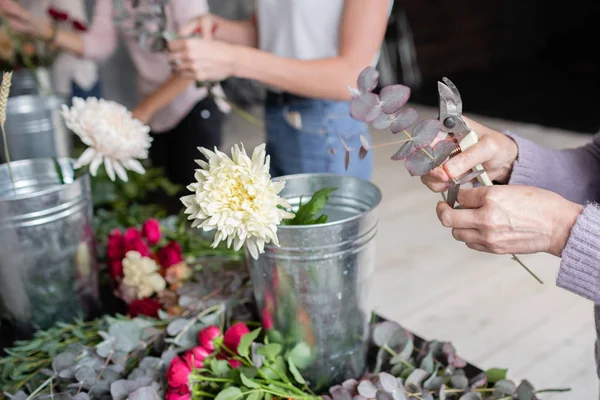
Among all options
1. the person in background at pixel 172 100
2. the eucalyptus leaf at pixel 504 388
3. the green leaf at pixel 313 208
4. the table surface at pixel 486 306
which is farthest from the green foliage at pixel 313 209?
the table surface at pixel 486 306

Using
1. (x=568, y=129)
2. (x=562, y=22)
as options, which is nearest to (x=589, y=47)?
(x=562, y=22)

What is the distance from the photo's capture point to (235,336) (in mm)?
800

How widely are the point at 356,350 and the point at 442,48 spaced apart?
20.1 feet

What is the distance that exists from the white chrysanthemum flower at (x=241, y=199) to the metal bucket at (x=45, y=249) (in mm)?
340

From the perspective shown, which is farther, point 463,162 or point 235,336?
point 235,336

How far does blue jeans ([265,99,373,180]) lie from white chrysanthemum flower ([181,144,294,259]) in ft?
2.22

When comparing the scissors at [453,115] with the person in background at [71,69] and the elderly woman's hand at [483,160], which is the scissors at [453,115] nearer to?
the elderly woman's hand at [483,160]

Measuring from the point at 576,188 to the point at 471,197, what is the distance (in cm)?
36

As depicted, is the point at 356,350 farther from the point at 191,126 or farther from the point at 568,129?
the point at 568,129

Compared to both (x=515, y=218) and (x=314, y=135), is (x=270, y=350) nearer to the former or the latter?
(x=515, y=218)

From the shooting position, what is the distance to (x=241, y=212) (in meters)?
0.64

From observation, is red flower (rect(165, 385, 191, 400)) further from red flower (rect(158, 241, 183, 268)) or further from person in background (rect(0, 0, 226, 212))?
person in background (rect(0, 0, 226, 212))

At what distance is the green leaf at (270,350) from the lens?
76 cm

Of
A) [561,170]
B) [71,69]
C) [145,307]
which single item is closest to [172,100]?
[145,307]
